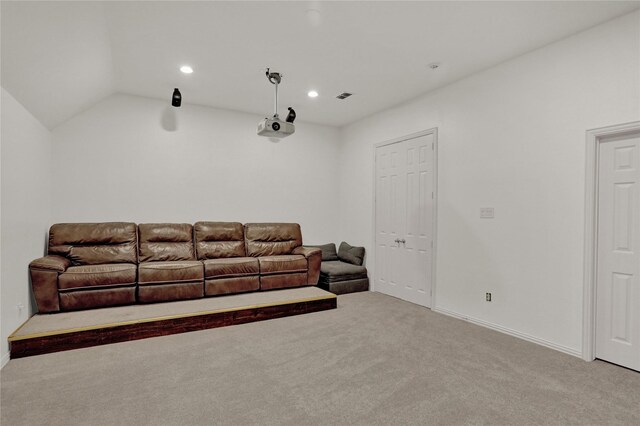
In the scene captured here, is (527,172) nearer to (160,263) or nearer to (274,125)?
(274,125)

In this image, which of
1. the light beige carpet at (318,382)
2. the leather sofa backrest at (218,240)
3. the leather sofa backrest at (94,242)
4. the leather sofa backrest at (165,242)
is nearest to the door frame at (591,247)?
the light beige carpet at (318,382)

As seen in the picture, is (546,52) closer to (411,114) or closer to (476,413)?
(411,114)

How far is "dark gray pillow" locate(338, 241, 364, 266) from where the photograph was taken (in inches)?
222

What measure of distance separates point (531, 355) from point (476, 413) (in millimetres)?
1280

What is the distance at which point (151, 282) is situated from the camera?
3.92 m

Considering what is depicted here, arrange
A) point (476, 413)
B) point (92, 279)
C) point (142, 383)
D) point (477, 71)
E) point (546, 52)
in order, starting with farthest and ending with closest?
point (477, 71), point (92, 279), point (546, 52), point (142, 383), point (476, 413)

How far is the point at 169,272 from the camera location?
4.02m

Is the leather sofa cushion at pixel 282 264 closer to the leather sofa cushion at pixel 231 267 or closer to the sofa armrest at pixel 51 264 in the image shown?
the leather sofa cushion at pixel 231 267

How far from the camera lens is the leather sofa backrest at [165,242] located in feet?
14.7

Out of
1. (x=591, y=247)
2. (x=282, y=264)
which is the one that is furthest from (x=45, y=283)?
(x=591, y=247)

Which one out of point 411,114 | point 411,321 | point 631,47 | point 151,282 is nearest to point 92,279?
point 151,282

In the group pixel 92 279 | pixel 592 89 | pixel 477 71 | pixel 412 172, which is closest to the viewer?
pixel 592 89

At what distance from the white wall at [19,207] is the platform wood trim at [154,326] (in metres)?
0.21

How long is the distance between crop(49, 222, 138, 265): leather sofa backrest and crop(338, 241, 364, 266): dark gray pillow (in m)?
3.26
